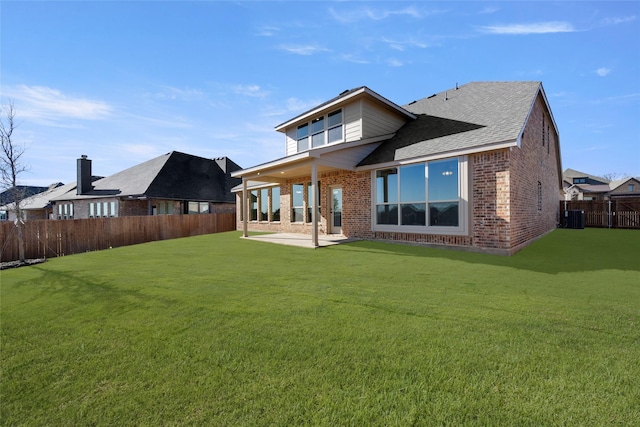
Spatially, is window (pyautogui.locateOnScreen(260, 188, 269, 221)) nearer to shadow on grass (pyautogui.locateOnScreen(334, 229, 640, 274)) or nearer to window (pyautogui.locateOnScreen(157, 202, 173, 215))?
shadow on grass (pyautogui.locateOnScreen(334, 229, 640, 274))

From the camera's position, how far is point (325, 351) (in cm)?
266

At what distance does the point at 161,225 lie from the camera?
1678 centimetres

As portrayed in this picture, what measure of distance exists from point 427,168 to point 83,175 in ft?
96.0

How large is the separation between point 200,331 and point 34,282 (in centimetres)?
572

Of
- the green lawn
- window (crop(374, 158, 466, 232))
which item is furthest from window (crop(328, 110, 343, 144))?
the green lawn

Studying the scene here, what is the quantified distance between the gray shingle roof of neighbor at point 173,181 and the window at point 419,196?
18.8 m

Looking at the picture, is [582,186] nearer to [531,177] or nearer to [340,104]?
[531,177]

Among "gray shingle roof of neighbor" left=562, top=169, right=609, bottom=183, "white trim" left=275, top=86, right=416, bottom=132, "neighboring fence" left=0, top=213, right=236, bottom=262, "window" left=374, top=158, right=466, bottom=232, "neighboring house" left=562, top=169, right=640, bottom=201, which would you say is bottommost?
"neighboring fence" left=0, top=213, right=236, bottom=262

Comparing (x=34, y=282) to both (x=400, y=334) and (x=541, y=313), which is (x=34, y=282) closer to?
(x=400, y=334)

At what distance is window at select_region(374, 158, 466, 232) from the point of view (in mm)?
8461

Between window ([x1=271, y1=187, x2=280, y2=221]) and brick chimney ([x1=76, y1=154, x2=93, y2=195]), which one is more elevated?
brick chimney ([x1=76, y1=154, x2=93, y2=195])

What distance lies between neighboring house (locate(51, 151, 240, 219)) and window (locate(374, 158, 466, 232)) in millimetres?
18761

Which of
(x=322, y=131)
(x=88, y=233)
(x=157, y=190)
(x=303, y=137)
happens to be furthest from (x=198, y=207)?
(x=322, y=131)

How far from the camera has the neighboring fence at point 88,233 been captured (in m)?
11.0
